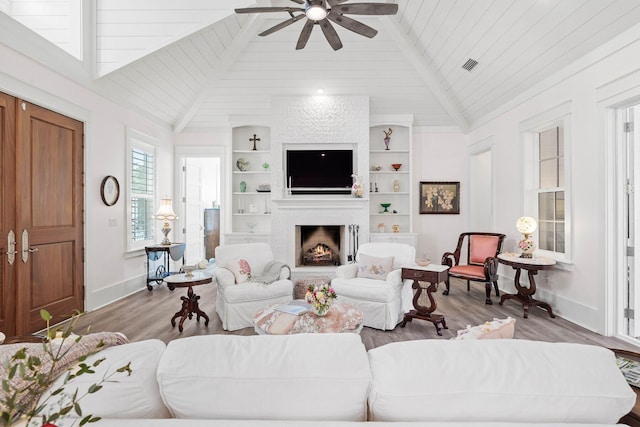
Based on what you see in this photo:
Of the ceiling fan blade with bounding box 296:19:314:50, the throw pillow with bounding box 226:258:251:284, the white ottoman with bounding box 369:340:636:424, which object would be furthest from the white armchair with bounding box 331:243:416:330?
the white ottoman with bounding box 369:340:636:424

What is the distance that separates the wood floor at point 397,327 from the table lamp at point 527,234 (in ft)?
2.35

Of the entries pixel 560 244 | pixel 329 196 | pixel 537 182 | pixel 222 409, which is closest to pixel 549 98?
pixel 537 182

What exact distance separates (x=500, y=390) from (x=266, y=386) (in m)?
0.63

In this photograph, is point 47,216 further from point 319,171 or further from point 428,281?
point 428,281

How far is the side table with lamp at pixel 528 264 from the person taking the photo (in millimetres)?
3992

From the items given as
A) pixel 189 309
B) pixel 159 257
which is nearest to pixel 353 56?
pixel 189 309

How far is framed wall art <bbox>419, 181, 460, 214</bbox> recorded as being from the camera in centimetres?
664

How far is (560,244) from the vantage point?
14.0 ft

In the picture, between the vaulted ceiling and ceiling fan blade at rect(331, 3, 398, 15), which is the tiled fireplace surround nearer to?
the vaulted ceiling

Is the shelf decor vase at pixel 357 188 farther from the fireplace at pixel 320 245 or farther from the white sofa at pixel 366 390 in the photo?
the white sofa at pixel 366 390

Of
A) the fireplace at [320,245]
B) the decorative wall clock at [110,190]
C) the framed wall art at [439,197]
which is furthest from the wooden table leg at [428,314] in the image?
the decorative wall clock at [110,190]

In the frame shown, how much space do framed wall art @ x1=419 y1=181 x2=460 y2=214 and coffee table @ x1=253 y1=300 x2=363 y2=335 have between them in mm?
4028

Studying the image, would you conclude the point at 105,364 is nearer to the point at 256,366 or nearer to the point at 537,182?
the point at 256,366

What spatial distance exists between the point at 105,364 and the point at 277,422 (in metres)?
0.52
